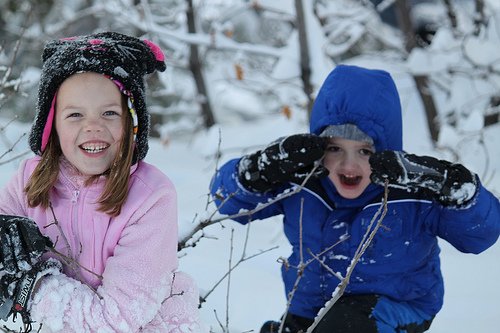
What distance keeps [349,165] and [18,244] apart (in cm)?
134

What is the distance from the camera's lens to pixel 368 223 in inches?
113

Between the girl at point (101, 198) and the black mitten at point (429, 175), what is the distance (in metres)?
0.80

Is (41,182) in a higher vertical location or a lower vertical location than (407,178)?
higher

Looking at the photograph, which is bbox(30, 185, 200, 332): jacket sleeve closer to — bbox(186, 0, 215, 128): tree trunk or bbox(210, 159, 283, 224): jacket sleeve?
bbox(210, 159, 283, 224): jacket sleeve

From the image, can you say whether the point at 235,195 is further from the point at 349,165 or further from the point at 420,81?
the point at 420,81

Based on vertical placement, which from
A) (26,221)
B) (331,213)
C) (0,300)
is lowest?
(331,213)

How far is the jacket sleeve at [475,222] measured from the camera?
8.66 ft

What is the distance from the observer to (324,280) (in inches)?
116

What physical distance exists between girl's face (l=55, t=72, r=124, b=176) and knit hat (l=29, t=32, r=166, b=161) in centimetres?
3

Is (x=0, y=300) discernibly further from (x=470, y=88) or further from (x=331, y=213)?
(x=470, y=88)

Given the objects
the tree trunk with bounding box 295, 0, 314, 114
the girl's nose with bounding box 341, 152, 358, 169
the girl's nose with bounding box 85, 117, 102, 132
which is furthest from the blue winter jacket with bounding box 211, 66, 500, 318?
the tree trunk with bounding box 295, 0, 314, 114

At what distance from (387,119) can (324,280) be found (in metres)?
0.69

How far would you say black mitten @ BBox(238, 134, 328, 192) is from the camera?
2.85m

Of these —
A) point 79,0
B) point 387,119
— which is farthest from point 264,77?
point 79,0
